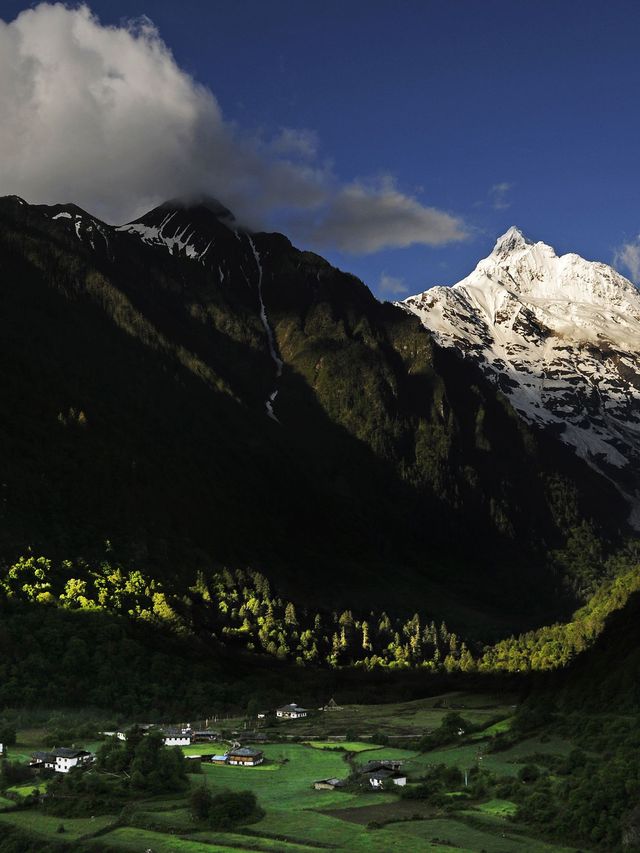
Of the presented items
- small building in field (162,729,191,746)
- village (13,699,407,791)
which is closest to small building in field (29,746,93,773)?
village (13,699,407,791)

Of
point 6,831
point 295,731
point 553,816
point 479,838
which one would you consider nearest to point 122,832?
point 6,831

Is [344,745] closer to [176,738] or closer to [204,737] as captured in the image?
[204,737]

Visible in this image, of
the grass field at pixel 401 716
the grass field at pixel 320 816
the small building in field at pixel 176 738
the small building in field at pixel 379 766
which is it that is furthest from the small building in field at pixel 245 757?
the grass field at pixel 401 716

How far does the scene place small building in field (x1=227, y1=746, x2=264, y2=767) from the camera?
125 metres

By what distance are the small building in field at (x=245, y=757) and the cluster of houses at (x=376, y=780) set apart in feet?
45.8

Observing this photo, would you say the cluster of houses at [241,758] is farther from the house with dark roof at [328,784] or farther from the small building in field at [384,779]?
the small building in field at [384,779]

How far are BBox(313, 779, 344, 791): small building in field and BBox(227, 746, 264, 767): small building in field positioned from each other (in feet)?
49.0

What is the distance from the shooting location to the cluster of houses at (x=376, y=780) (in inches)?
4343

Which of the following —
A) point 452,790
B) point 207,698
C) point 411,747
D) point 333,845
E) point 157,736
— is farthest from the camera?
point 207,698

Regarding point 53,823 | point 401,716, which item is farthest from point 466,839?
point 401,716

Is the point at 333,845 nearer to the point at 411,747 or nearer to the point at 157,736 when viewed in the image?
the point at 157,736

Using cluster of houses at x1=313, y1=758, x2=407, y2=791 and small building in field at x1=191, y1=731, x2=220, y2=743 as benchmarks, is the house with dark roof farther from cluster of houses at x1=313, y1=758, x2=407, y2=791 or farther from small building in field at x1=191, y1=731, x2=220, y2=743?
small building in field at x1=191, y1=731, x2=220, y2=743

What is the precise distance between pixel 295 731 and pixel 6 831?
66.7 metres

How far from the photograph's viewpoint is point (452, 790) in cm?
10550
